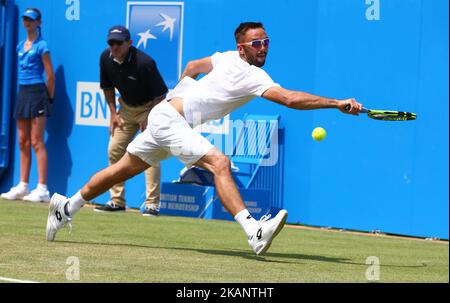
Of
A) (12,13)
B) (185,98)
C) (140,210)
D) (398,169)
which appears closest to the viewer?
(185,98)

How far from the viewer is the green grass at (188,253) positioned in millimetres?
7309

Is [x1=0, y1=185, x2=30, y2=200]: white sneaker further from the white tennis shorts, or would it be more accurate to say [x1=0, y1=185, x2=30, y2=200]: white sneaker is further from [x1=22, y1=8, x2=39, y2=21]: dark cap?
the white tennis shorts

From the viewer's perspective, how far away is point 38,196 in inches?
527

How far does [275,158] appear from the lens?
12.2 meters

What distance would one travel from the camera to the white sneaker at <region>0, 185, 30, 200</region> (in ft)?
44.1

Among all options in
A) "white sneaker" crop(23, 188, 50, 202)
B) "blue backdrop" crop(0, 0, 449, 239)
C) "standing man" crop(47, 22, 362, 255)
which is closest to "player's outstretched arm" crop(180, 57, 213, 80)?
"standing man" crop(47, 22, 362, 255)

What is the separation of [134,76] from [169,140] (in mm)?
3231

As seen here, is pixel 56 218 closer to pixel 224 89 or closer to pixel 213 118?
pixel 213 118

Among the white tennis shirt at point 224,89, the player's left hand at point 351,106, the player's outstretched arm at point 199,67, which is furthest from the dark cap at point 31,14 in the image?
the player's left hand at point 351,106

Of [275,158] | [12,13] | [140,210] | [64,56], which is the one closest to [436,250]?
[275,158]

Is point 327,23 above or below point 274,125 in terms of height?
above

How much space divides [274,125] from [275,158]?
39cm

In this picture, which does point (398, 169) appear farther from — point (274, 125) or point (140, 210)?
point (140, 210)
